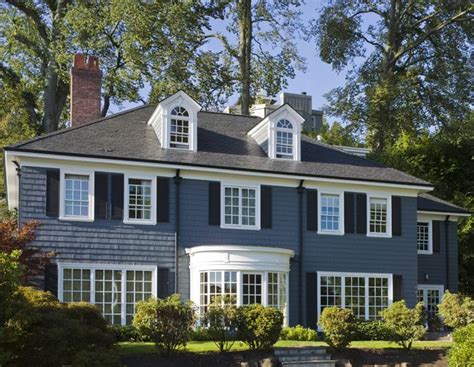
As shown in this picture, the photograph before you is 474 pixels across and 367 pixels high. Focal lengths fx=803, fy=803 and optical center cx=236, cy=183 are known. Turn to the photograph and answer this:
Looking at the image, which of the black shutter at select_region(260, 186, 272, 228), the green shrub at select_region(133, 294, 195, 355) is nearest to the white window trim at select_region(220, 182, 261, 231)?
the black shutter at select_region(260, 186, 272, 228)

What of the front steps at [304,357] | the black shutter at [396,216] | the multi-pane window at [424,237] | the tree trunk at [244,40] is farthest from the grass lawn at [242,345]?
the tree trunk at [244,40]

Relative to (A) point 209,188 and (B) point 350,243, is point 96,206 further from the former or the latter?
(B) point 350,243

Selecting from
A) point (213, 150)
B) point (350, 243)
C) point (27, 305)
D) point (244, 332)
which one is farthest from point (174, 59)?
point (27, 305)

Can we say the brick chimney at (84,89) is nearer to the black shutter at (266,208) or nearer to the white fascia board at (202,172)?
the white fascia board at (202,172)

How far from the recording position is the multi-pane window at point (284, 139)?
27641mm

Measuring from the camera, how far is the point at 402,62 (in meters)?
44.8

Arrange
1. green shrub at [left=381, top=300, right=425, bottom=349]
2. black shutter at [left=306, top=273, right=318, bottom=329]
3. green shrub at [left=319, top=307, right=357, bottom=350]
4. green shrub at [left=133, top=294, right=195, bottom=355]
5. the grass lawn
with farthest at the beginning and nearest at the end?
black shutter at [left=306, top=273, right=318, bottom=329]
green shrub at [left=381, top=300, right=425, bottom=349]
green shrub at [left=319, top=307, right=357, bottom=350]
the grass lawn
green shrub at [left=133, top=294, right=195, bottom=355]

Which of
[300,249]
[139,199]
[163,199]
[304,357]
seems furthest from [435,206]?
[139,199]

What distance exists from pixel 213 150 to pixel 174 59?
1160 cm

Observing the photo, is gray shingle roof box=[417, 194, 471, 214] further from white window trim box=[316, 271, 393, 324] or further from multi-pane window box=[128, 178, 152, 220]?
multi-pane window box=[128, 178, 152, 220]

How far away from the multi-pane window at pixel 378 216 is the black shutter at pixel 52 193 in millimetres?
10827

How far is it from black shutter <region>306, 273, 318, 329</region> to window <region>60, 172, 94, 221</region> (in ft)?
24.8

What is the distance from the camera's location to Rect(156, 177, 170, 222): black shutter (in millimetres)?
25016

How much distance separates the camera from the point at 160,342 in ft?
65.0
